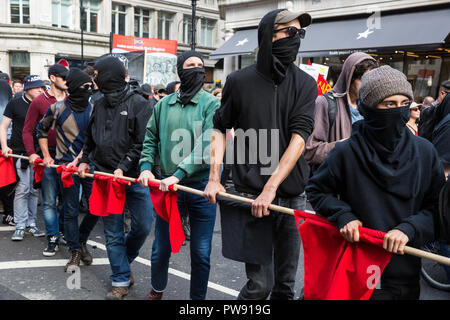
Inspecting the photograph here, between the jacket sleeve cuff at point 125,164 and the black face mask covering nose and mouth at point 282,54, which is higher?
the black face mask covering nose and mouth at point 282,54

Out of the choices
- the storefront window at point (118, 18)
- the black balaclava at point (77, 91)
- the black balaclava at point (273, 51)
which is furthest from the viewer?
the storefront window at point (118, 18)

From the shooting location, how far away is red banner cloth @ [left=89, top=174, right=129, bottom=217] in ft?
14.0

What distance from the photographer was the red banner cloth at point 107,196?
169 inches

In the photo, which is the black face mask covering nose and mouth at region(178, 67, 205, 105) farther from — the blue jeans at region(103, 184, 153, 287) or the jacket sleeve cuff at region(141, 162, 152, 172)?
the blue jeans at region(103, 184, 153, 287)

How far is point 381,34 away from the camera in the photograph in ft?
51.4

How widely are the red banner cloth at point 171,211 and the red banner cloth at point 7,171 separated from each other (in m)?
3.25

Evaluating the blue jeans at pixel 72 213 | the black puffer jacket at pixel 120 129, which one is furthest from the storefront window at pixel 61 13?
the black puffer jacket at pixel 120 129

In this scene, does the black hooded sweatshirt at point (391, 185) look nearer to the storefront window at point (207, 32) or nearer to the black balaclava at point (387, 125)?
the black balaclava at point (387, 125)

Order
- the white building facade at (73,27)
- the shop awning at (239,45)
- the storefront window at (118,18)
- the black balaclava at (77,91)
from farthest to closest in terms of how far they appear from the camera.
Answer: the storefront window at (118,18) < the white building facade at (73,27) < the shop awning at (239,45) < the black balaclava at (77,91)

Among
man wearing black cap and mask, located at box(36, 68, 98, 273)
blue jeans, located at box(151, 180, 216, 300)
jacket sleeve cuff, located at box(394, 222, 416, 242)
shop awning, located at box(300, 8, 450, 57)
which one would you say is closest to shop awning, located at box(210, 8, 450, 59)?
shop awning, located at box(300, 8, 450, 57)

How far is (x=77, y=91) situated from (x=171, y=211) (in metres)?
2.09

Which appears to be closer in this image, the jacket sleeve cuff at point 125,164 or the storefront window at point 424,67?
the jacket sleeve cuff at point 125,164

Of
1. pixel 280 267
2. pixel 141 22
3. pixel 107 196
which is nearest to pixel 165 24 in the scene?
pixel 141 22

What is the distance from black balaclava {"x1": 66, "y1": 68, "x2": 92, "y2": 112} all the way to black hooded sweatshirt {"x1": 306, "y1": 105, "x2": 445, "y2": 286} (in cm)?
340
